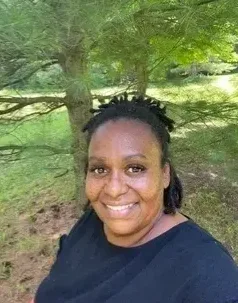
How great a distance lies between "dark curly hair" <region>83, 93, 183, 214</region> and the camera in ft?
4.95

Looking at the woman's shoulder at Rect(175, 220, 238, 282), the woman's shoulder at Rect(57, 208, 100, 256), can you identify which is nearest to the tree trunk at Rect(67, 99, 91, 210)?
the woman's shoulder at Rect(57, 208, 100, 256)

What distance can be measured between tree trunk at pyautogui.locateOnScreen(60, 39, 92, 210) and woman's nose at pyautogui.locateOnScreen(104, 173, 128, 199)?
0.89 m

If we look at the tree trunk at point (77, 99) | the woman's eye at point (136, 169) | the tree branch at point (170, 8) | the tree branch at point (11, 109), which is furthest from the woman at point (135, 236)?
the tree branch at point (11, 109)

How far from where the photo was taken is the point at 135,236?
1.43 metres

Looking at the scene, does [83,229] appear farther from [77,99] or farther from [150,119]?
[77,99]

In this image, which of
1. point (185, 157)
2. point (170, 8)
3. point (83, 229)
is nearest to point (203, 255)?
point (83, 229)

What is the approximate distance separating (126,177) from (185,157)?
3.24 m

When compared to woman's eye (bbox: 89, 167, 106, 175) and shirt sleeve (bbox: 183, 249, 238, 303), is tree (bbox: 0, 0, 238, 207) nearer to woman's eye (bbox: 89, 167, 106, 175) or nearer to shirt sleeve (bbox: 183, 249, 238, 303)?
Result: woman's eye (bbox: 89, 167, 106, 175)

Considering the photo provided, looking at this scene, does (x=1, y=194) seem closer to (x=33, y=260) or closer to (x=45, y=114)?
(x=33, y=260)

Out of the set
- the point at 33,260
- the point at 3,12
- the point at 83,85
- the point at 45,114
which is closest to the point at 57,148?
the point at 45,114

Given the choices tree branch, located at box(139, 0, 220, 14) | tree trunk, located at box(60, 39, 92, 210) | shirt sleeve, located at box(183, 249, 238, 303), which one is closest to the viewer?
shirt sleeve, located at box(183, 249, 238, 303)

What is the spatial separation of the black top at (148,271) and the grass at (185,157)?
1.66 meters

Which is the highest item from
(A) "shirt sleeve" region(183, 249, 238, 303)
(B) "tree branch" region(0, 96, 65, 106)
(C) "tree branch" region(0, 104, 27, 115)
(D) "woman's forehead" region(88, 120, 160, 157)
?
(D) "woman's forehead" region(88, 120, 160, 157)

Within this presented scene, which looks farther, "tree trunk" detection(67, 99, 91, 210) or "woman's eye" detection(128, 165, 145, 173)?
"tree trunk" detection(67, 99, 91, 210)
